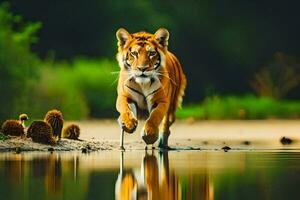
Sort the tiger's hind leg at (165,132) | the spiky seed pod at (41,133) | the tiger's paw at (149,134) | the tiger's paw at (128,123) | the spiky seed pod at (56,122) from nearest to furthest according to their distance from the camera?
1. the tiger's paw at (128,123)
2. the tiger's paw at (149,134)
3. the tiger's hind leg at (165,132)
4. the spiky seed pod at (41,133)
5. the spiky seed pod at (56,122)

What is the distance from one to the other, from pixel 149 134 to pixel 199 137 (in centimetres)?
298

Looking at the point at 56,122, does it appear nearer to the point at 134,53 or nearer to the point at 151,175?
the point at 134,53

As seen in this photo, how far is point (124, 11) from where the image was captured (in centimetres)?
1695

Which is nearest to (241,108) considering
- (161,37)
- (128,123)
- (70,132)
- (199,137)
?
(199,137)

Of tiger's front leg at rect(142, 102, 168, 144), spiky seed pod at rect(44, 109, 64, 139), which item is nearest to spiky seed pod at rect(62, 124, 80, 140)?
spiky seed pod at rect(44, 109, 64, 139)

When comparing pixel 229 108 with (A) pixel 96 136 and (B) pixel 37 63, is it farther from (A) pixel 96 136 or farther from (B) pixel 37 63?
(A) pixel 96 136

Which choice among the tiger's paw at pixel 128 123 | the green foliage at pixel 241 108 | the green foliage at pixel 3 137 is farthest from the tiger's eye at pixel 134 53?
the green foliage at pixel 241 108

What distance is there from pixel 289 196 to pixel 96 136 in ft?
19.0

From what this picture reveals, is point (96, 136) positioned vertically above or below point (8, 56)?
below

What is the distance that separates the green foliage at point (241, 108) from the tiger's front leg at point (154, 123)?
5.57m

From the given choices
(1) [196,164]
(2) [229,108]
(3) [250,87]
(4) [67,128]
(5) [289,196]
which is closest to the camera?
(5) [289,196]

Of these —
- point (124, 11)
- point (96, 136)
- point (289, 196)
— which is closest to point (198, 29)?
point (124, 11)

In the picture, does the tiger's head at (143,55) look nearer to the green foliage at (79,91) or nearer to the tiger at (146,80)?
the tiger at (146,80)

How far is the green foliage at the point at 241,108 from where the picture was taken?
15.5m
